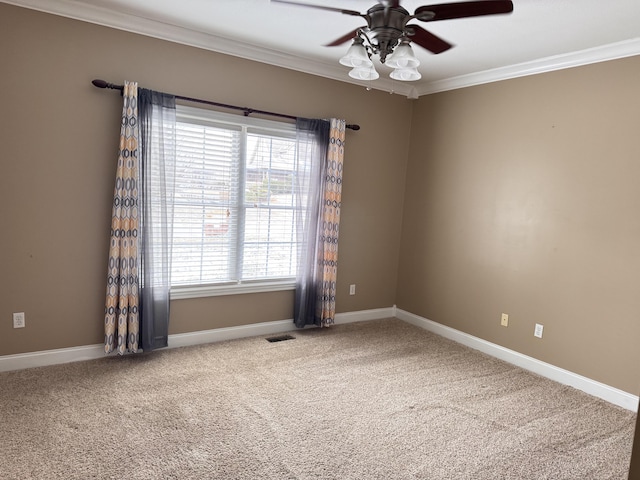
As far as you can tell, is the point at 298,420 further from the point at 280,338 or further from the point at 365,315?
the point at 365,315

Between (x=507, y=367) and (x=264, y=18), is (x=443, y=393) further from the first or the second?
(x=264, y=18)

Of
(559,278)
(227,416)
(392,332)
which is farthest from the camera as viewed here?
(392,332)

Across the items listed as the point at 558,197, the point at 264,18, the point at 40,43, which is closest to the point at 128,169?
the point at 40,43

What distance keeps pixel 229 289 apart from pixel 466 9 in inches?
115

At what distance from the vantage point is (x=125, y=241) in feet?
10.9

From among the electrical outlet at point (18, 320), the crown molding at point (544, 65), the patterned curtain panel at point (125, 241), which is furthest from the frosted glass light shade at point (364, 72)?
the electrical outlet at point (18, 320)

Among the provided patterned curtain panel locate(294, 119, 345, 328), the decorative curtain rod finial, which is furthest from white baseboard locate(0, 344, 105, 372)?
the decorative curtain rod finial

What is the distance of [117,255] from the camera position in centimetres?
332

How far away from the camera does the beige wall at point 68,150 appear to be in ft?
9.97

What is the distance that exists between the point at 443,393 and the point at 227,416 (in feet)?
5.16

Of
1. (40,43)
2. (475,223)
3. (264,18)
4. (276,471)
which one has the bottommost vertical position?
(276,471)

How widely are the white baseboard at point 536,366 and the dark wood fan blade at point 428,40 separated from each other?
2.73 meters

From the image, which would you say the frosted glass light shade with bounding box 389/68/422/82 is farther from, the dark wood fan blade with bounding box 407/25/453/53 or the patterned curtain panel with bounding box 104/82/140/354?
the patterned curtain panel with bounding box 104/82/140/354

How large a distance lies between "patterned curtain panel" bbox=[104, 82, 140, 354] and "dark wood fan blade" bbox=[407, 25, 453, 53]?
209 centimetres
